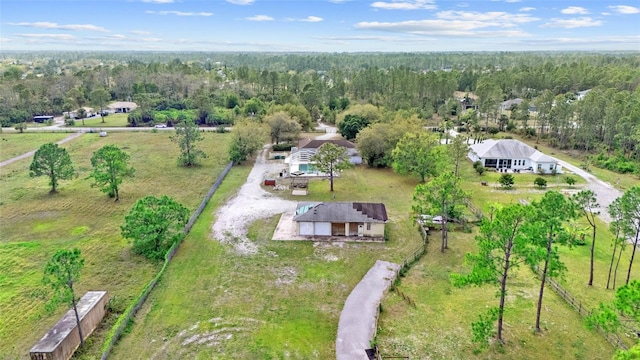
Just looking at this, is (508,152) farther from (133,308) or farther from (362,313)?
(133,308)

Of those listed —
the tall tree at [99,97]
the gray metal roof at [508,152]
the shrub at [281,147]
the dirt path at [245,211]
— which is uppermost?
the tall tree at [99,97]

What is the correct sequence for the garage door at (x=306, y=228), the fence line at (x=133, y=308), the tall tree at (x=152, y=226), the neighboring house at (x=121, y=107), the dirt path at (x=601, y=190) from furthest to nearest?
the neighboring house at (x=121, y=107) → the dirt path at (x=601, y=190) → the garage door at (x=306, y=228) → the tall tree at (x=152, y=226) → the fence line at (x=133, y=308)

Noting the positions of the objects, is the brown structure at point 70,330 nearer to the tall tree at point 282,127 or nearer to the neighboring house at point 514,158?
the tall tree at point 282,127

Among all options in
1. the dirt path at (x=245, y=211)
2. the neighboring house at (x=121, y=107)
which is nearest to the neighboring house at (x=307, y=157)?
the dirt path at (x=245, y=211)

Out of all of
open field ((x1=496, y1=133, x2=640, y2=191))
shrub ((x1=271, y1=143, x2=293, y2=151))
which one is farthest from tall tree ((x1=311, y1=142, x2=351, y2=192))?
open field ((x1=496, y1=133, x2=640, y2=191))

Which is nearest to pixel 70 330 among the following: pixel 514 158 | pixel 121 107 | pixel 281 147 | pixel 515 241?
pixel 515 241

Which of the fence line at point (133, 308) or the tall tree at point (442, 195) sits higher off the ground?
the tall tree at point (442, 195)

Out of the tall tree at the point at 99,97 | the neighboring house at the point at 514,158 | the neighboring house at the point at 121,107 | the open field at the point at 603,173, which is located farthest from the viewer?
the neighboring house at the point at 121,107

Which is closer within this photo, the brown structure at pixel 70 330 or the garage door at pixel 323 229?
the brown structure at pixel 70 330

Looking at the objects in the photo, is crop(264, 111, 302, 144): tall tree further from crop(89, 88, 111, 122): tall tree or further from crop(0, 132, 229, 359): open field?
crop(89, 88, 111, 122): tall tree
